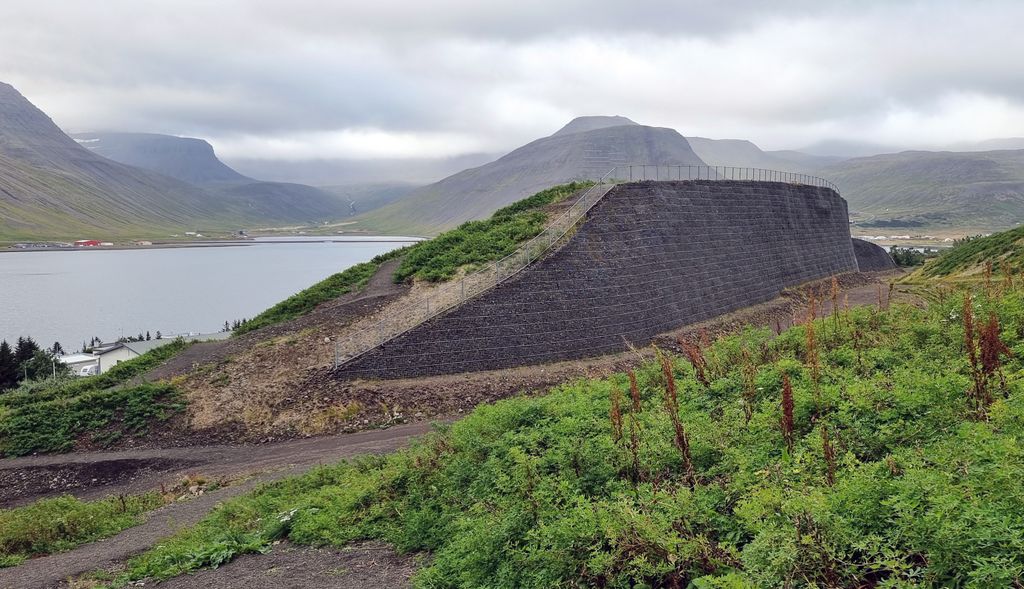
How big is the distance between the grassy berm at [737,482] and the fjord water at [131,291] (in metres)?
61.0

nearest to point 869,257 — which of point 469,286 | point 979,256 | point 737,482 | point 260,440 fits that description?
point 979,256

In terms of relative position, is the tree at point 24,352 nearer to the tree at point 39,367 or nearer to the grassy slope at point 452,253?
the tree at point 39,367

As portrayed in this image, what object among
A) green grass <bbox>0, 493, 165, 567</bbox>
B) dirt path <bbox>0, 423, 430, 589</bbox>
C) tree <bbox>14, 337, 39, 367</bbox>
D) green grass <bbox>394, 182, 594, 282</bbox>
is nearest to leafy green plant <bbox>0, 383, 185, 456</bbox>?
dirt path <bbox>0, 423, 430, 589</bbox>

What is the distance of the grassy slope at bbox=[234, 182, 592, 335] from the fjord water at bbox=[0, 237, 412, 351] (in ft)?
133

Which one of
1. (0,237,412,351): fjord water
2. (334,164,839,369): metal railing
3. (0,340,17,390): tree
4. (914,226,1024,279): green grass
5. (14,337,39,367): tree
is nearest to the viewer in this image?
(334,164,839,369): metal railing

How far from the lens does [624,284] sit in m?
24.7

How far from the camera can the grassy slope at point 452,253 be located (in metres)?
26.2

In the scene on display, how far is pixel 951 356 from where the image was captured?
7.36 meters

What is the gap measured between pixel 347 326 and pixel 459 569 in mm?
18545

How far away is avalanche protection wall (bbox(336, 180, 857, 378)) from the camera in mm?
21172

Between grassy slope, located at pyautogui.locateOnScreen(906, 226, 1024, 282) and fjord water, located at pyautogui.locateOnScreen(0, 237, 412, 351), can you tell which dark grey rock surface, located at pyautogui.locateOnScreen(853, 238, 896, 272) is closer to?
grassy slope, located at pyautogui.locateOnScreen(906, 226, 1024, 282)

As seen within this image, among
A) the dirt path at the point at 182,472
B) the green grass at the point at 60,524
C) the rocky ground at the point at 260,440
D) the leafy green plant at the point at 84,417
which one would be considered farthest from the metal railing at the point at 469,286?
the green grass at the point at 60,524

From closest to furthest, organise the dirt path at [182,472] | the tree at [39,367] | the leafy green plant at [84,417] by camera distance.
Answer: the dirt path at [182,472], the leafy green plant at [84,417], the tree at [39,367]

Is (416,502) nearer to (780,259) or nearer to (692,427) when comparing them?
(692,427)
